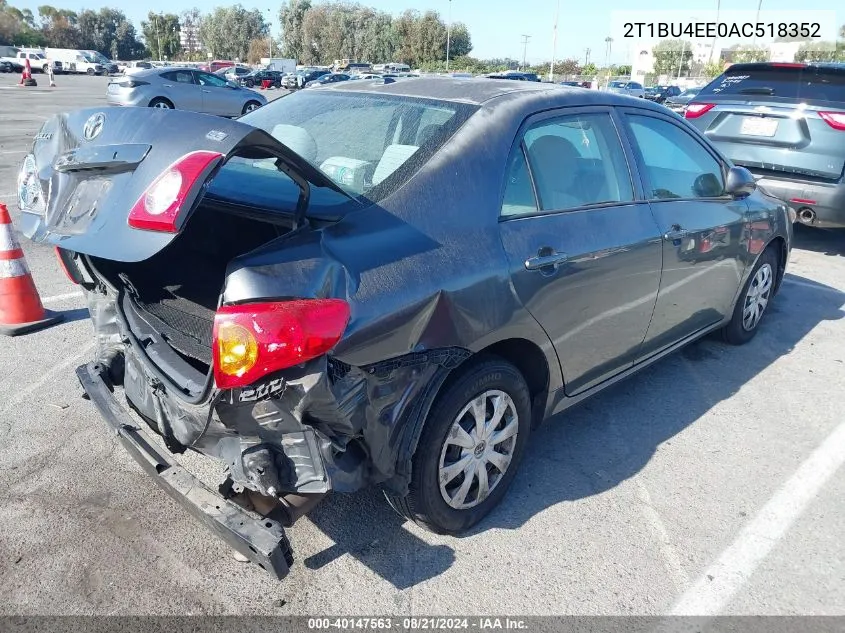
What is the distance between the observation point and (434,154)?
251cm

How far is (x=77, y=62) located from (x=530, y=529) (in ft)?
226

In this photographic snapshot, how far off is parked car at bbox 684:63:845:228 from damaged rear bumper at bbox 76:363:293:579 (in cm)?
632

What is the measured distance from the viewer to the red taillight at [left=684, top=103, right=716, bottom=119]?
7.46m

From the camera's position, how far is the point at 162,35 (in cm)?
9606

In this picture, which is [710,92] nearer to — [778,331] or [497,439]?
[778,331]

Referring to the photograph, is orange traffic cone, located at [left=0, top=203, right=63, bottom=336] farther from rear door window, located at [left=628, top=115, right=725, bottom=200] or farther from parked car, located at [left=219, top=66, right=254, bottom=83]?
parked car, located at [left=219, top=66, right=254, bottom=83]

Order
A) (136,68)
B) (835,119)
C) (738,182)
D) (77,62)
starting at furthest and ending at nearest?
(77,62) → (136,68) → (835,119) → (738,182)

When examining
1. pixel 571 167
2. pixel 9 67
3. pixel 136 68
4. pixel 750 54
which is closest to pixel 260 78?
pixel 136 68

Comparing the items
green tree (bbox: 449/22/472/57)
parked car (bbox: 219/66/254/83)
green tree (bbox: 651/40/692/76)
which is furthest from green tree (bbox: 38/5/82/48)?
green tree (bbox: 651/40/692/76)

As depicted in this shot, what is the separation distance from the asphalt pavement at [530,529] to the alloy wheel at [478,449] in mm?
214

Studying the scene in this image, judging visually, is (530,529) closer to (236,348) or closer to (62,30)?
(236,348)

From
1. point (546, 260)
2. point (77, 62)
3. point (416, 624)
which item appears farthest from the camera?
point (77, 62)

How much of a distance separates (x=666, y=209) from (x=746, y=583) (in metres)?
1.83

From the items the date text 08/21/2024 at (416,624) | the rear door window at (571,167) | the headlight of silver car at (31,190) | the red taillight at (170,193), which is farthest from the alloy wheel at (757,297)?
the headlight of silver car at (31,190)
